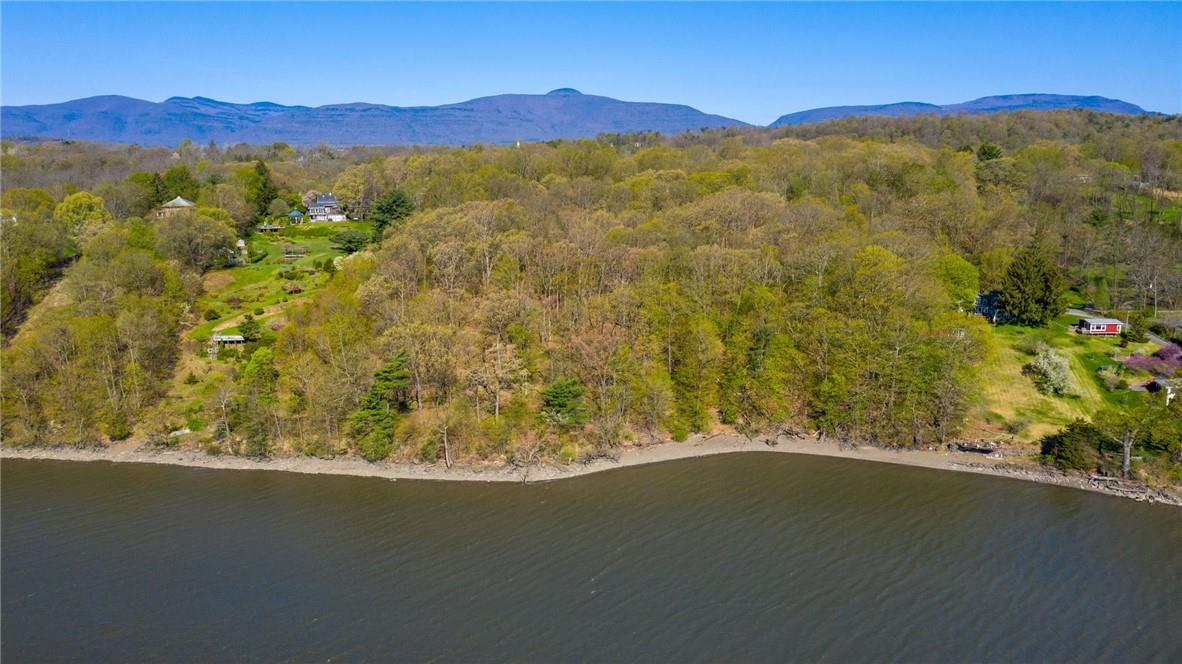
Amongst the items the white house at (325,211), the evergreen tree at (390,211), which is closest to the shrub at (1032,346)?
the evergreen tree at (390,211)

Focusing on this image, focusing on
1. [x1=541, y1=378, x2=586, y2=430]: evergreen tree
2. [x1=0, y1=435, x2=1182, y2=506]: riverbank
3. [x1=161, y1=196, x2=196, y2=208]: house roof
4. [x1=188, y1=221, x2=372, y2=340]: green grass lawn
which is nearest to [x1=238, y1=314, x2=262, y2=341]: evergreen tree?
[x1=188, y1=221, x2=372, y2=340]: green grass lawn

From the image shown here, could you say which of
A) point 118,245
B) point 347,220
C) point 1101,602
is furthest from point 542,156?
point 1101,602

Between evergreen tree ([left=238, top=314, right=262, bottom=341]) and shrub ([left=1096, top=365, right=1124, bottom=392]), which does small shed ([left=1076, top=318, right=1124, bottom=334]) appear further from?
evergreen tree ([left=238, top=314, right=262, bottom=341])

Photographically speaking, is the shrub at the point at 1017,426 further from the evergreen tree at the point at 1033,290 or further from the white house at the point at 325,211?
the white house at the point at 325,211

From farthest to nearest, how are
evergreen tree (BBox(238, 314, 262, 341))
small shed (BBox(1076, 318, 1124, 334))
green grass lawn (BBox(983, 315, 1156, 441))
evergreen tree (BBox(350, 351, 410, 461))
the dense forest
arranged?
evergreen tree (BBox(238, 314, 262, 341)) < small shed (BBox(1076, 318, 1124, 334)) < green grass lawn (BBox(983, 315, 1156, 441)) < the dense forest < evergreen tree (BBox(350, 351, 410, 461))

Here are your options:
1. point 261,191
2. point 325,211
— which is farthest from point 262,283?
point 261,191

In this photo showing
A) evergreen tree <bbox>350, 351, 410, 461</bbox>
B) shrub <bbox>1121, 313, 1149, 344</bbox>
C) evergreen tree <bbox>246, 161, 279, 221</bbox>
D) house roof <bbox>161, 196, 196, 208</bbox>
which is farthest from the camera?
evergreen tree <bbox>246, 161, 279, 221</bbox>
